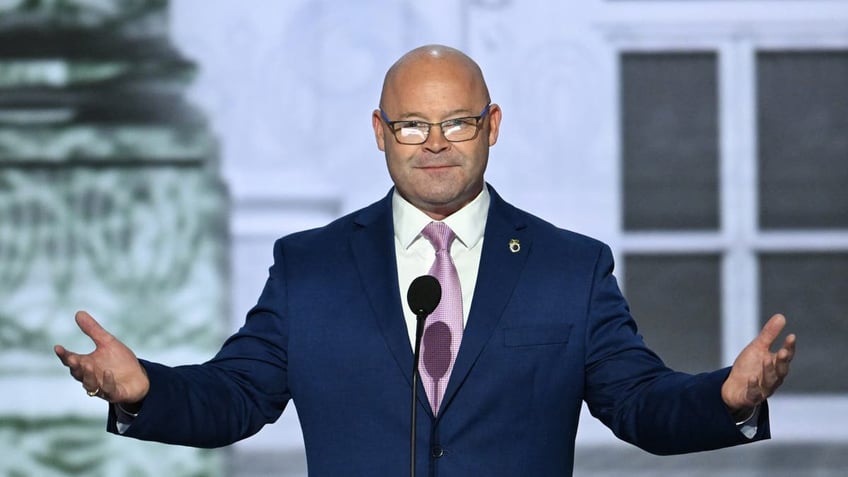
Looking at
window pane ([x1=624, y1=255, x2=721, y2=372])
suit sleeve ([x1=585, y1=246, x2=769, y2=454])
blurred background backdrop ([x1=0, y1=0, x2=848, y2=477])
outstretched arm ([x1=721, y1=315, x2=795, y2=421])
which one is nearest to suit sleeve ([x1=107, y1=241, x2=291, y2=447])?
suit sleeve ([x1=585, y1=246, x2=769, y2=454])

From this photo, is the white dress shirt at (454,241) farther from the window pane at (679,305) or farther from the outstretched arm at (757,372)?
the window pane at (679,305)

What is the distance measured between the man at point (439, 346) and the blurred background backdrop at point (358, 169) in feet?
4.64

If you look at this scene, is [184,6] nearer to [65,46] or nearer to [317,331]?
[65,46]

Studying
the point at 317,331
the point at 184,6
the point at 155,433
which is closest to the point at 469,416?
the point at 317,331

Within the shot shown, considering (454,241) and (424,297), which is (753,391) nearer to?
(424,297)

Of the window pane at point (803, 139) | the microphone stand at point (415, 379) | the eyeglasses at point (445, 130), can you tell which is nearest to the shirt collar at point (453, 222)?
the eyeglasses at point (445, 130)

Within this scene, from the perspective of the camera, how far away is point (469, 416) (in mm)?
1896

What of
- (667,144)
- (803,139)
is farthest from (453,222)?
(803,139)

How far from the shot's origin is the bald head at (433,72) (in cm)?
199

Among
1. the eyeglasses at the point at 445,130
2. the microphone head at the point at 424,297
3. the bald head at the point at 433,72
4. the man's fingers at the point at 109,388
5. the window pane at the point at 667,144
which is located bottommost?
the man's fingers at the point at 109,388

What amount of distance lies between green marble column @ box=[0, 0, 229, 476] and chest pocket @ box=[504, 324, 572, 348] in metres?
1.66

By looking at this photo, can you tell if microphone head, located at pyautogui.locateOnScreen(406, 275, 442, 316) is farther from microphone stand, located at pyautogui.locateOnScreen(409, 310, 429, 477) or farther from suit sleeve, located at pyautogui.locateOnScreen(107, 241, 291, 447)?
suit sleeve, located at pyautogui.locateOnScreen(107, 241, 291, 447)

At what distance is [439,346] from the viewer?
1942 millimetres

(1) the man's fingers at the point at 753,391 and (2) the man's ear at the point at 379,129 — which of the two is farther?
(2) the man's ear at the point at 379,129
